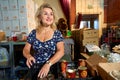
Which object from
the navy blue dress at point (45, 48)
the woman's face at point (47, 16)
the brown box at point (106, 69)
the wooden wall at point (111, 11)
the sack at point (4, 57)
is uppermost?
the wooden wall at point (111, 11)

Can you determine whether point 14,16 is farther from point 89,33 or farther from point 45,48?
point 45,48

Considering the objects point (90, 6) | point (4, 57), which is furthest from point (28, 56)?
point (90, 6)

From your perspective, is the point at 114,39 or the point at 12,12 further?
the point at 114,39

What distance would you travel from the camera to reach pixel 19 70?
3.61 meters

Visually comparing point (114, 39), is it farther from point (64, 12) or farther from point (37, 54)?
point (37, 54)

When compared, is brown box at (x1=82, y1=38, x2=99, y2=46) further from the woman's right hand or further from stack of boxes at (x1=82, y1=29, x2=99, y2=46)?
the woman's right hand

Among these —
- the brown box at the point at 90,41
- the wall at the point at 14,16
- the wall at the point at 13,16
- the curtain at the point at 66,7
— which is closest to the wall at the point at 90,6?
the curtain at the point at 66,7

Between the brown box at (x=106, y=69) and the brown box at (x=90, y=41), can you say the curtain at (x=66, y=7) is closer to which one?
the brown box at (x=90, y=41)

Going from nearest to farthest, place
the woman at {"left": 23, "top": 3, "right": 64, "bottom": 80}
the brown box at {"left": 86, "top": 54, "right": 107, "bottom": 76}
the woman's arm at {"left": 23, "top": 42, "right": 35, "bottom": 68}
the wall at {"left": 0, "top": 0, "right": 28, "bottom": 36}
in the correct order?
the woman's arm at {"left": 23, "top": 42, "right": 35, "bottom": 68}, the woman at {"left": 23, "top": 3, "right": 64, "bottom": 80}, the brown box at {"left": 86, "top": 54, "right": 107, "bottom": 76}, the wall at {"left": 0, "top": 0, "right": 28, "bottom": 36}

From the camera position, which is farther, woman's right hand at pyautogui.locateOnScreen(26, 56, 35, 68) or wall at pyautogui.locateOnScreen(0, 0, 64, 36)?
wall at pyautogui.locateOnScreen(0, 0, 64, 36)

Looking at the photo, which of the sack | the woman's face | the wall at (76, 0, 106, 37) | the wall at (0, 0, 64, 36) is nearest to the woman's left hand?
the woman's face

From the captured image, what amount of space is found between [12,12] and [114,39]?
234 centimetres

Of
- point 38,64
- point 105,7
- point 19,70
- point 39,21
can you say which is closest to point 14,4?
point 19,70

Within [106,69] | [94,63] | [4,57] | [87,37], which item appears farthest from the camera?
[87,37]
